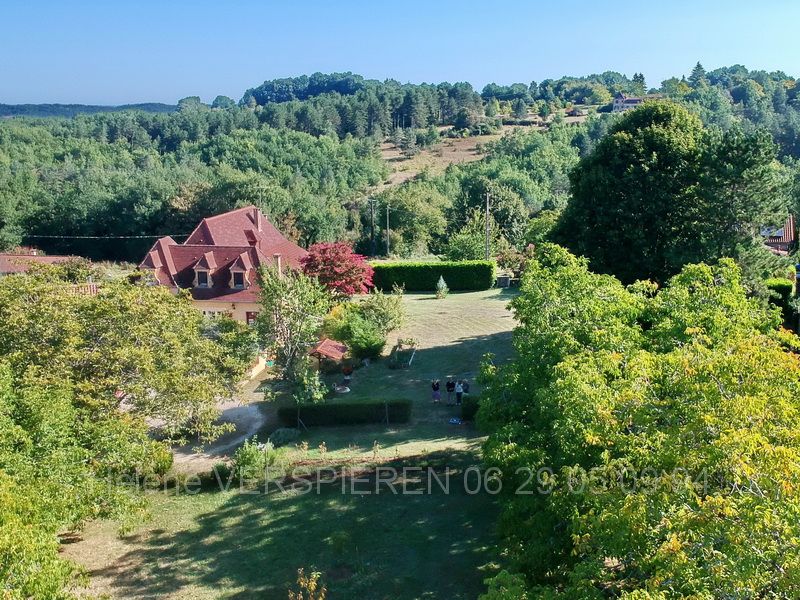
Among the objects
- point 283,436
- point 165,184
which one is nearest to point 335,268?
point 283,436

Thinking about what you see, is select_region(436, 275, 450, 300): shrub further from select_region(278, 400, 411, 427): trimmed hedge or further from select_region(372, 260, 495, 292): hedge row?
select_region(278, 400, 411, 427): trimmed hedge

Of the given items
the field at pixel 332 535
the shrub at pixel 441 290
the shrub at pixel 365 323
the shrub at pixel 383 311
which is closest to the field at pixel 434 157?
the shrub at pixel 441 290

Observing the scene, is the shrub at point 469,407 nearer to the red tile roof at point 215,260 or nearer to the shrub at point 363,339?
the shrub at point 363,339

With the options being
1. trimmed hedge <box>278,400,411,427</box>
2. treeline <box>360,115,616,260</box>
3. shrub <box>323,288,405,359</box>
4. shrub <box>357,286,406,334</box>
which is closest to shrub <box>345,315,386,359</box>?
shrub <box>323,288,405,359</box>

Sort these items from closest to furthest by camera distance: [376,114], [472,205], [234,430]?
[234,430]
[472,205]
[376,114]

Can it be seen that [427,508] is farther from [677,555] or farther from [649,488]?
[677,555]

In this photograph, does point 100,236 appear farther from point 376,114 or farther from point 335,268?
point 376,114
